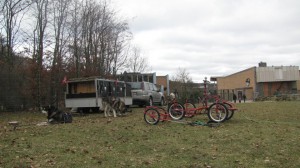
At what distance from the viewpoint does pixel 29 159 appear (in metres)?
6.78

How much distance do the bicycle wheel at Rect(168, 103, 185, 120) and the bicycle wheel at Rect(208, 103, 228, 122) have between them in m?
1.25

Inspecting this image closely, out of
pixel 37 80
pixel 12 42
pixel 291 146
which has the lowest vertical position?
pixel 291 146

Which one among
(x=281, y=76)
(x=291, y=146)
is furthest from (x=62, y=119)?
(x=281, y=76)

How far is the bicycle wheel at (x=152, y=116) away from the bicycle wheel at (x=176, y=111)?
0.88 meters

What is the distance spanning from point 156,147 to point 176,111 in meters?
5.59

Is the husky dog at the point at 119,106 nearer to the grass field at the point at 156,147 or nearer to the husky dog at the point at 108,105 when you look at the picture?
the husky dog at the point at 108,105

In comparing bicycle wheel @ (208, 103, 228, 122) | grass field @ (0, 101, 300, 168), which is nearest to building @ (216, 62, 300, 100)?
bicycle wheel @ (208, 103, 228, 122)

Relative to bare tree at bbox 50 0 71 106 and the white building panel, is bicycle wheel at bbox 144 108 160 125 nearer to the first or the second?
bare tree at bbox 50 0 71 106

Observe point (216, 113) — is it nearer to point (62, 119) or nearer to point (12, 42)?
point (62, 119)

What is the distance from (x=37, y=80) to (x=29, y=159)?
573 inches

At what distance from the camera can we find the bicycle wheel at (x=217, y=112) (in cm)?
1243

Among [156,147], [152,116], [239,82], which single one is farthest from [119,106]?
[239,82]

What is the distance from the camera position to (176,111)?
13516 mm

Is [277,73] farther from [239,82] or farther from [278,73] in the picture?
[239,82]
